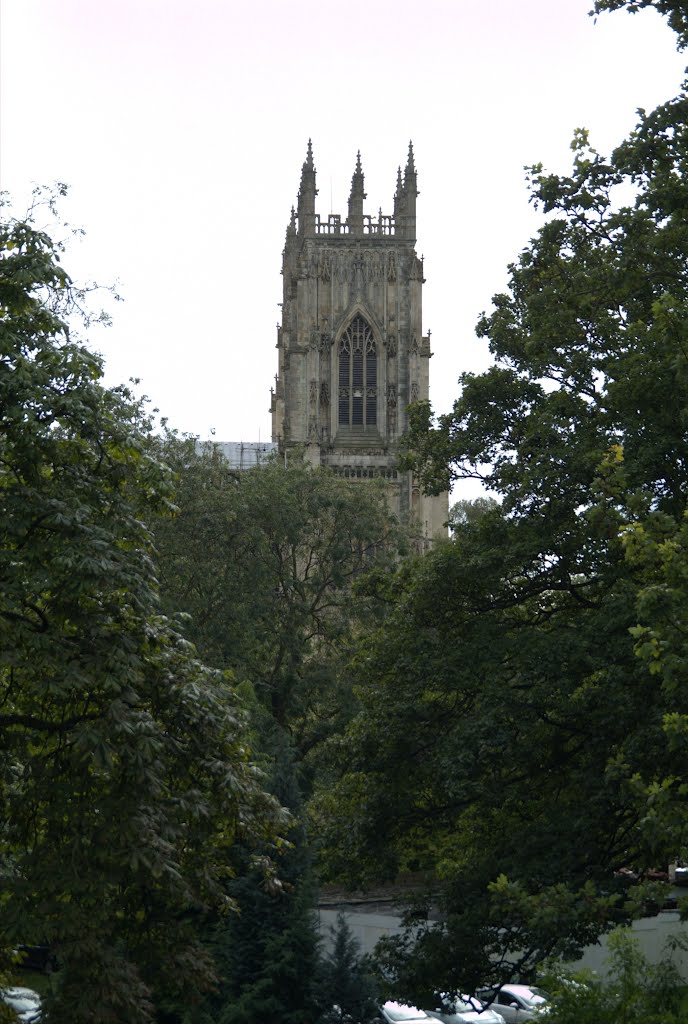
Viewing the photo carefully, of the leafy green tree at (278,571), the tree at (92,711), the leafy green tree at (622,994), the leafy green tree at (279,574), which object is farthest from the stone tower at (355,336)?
the tree at (92,711)

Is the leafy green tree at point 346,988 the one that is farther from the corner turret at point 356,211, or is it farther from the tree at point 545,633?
the corner turret at point 356,211

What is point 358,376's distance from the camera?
8450 centimetres

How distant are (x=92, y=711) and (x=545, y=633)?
299 inches

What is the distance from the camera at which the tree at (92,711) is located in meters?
13.4

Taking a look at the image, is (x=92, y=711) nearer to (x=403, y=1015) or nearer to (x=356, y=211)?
(x=403, y=1015)

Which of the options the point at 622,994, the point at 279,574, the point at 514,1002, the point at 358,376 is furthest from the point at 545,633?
the point at 358,376

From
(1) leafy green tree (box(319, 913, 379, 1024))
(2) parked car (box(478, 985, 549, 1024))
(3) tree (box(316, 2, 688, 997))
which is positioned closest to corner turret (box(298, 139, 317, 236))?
(2) parked car (box(478, 985, 549, 1024))

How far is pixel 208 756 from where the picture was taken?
14414 millimetres

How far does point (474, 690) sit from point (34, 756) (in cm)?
734

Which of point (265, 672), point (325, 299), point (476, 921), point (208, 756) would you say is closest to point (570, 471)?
point (476, 921)

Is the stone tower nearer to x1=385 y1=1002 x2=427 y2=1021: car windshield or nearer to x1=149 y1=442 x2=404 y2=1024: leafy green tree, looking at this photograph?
x1=149 y1=442 x2=404 y2=1024: leafy green tree

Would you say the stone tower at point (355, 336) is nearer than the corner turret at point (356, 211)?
Yes

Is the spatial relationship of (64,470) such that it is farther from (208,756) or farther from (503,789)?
(503,789)

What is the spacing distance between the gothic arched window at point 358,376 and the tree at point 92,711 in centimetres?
6810
